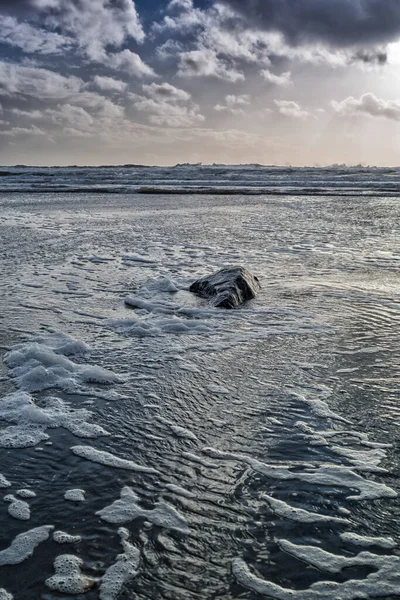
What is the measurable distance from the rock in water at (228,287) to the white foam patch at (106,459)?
304 centimetres

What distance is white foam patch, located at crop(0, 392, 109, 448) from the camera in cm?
300

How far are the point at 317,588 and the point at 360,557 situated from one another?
0.82 ft

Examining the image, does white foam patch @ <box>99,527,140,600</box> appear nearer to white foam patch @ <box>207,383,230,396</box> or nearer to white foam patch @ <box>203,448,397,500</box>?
white foam patch @ <box>203,448,397,500</box>

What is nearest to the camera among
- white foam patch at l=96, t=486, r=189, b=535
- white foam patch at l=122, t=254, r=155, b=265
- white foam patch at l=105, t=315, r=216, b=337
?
white foam patch at l=96, t=486, r=189, b=535

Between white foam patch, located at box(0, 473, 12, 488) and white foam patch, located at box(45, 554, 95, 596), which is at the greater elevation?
white foam patch, located at box(0, 473, 12, 488)

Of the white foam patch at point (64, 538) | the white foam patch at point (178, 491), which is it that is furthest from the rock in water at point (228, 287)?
the white foam patch at point (64, 538)

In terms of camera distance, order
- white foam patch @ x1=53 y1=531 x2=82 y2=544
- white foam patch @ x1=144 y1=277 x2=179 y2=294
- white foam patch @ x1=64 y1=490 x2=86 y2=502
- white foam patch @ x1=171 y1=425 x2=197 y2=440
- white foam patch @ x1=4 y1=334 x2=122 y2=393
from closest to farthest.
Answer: white foam patch @ x1=53 y1=531 x2=82 y2=544, white foam patch @ x1=64 y1=490 x2=86 y2=502, white foam patch @ x1=171 y1=425 x2=197 y2=440, white foam patch @ x1=4 y1=334 x2=122 y2=393, white foam patch @ x1=144 y1=277 x2=179 y2=294

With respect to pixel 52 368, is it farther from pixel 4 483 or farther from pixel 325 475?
pixel 325 475

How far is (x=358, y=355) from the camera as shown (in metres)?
4.20

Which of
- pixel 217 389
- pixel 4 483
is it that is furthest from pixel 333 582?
pixel 217 389

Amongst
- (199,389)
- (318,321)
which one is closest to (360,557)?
(199,389)

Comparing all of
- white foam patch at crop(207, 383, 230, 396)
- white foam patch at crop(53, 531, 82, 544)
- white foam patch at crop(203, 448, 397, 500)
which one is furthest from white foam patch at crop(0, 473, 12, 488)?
white foam patch at crop(207, 383, 230, 396)

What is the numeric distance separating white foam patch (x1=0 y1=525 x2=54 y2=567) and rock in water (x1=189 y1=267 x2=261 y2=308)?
3.69 metres

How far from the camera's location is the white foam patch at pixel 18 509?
2338mm
